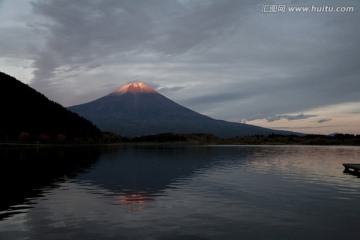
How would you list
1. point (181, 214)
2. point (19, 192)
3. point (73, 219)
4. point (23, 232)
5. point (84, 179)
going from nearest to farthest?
point (23, 232) → point (73, 219) → point (181, 214) → point (19, 192) → point (84, 179)

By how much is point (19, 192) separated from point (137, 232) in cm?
1849

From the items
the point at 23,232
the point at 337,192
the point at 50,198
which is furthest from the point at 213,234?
the point at 337,192

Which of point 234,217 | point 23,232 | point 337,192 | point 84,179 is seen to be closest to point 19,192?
point 84,179

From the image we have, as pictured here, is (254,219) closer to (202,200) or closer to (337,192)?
(202,200)

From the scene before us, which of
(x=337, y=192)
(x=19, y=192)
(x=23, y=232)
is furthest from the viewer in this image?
(x=337, y=192)

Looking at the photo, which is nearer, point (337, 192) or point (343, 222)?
point (343, 222)

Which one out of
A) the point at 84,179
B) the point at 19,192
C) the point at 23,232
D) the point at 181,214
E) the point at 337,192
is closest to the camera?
the point at 23,232

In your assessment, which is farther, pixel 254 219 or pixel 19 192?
pixel 19 192

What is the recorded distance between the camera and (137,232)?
19.3m

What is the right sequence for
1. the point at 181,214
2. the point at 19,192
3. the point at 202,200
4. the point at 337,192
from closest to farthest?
the point at 181,214, the point at 202,200, the point at 19,192, the point at 337,192

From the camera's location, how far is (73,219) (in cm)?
2233

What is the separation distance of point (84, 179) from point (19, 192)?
11434mm

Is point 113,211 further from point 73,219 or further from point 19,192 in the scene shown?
point 19,192

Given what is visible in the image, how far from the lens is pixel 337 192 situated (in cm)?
3556
